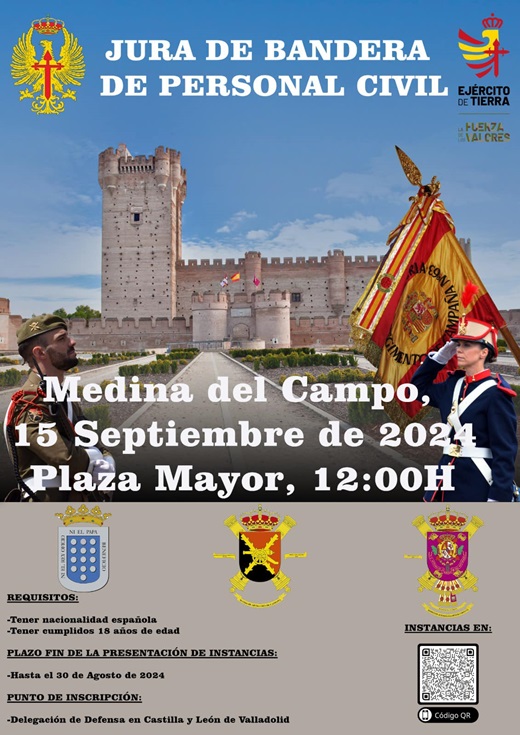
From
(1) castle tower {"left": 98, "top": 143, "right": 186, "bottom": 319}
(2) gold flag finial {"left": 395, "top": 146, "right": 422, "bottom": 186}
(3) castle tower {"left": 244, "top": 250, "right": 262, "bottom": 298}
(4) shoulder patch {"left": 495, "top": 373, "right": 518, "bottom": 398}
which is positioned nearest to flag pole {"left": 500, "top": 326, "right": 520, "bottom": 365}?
(4) shoulder patch {"left": 495, "top": 373, "right": 518, "bottom": 398}

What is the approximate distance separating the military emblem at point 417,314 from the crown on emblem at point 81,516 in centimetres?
198

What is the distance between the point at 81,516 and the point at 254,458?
1049 millimetres

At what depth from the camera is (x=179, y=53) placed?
270cm

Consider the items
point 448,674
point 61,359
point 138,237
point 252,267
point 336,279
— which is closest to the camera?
point 448,674

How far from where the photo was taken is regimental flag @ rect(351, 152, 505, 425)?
270 centimetres

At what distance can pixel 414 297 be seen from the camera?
280cm

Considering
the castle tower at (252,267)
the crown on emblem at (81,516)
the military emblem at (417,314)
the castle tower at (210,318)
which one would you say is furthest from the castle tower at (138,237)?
the crown on emblem at (81,516)

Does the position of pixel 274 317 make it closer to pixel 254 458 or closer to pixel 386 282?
pixel 386 282

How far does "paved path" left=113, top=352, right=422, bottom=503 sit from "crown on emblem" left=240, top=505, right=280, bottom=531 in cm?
39

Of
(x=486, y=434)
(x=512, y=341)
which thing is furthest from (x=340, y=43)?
(x=486, y=434)

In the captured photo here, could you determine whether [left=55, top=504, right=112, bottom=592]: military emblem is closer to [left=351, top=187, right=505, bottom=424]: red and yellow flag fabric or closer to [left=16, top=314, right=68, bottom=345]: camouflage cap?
[left=16, top=314, right=68, bottom=345]: camouflage cap

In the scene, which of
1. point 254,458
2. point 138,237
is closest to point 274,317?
point 138,237

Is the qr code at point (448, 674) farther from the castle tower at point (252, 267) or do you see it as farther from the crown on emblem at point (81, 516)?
the castle tower at point (252, 267)

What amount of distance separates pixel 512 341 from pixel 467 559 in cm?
115
